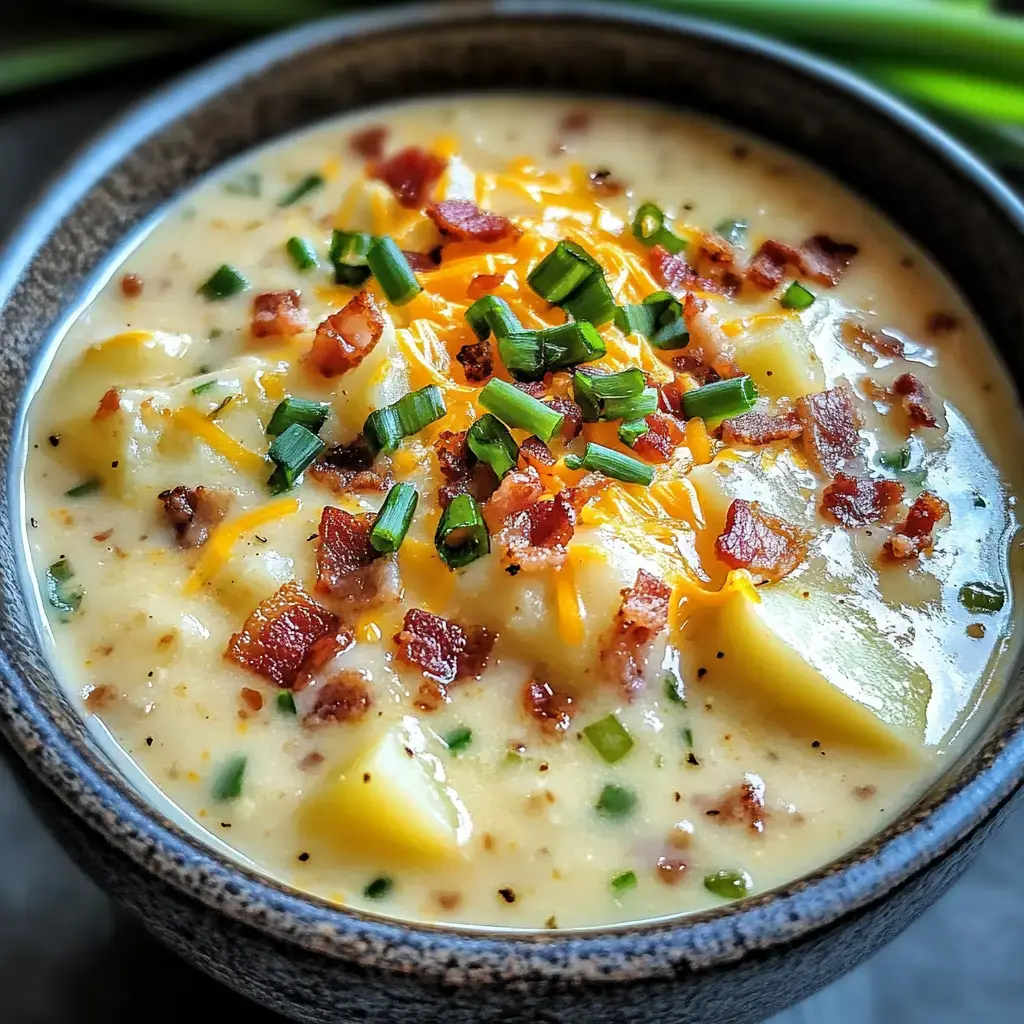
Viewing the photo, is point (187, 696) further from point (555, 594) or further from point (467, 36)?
point (467, 36)

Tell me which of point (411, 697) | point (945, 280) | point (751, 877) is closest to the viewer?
point (751, 877)

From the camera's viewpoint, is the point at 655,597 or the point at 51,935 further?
the point at 51,935

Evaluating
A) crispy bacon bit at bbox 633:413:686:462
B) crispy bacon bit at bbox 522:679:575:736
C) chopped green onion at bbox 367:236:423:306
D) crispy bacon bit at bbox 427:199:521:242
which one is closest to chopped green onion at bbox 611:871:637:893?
crispy bacon bit at bbox 522:679:575:736

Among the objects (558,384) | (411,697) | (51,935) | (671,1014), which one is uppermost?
(558,384)

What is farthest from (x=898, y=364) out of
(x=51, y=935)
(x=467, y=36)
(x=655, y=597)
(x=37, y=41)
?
(x=37, y=41)

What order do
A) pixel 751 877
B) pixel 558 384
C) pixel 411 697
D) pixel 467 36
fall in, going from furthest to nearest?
pixel 467 36 < pixel 558 384 < pixel 411 697 < pixel 751 877

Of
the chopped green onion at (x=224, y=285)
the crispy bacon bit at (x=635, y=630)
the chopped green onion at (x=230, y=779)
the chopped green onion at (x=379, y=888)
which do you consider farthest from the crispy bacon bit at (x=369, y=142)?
the chopped green onion at (x=379, y=888)

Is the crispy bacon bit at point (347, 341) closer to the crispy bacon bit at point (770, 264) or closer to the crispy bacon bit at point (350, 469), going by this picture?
the crispy bacon bit at point (350, 469)
